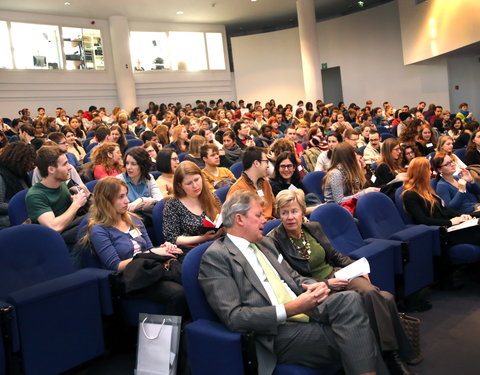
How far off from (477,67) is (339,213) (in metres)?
14.6

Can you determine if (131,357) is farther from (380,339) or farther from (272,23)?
(272,23)

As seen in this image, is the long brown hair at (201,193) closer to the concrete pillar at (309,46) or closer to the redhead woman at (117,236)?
the redhead woman at (117,236)

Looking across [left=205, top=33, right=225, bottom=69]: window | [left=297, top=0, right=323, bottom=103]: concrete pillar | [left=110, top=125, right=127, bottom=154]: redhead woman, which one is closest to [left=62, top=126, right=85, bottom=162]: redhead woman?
[left=110, top=125, right=127, bottom=154]: redhead woman

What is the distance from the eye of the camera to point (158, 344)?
8.21 ft

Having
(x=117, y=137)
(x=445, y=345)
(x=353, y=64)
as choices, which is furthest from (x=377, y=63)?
(x=445, y=345)

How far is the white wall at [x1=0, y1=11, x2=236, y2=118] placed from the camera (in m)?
13.8

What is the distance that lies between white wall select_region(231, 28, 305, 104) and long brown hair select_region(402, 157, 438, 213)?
15.0 m

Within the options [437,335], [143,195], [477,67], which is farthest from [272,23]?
[437,335]

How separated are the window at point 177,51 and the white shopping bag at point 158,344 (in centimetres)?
1479

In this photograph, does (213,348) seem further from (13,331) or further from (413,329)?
(413,329)

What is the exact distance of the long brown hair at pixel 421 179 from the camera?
4.21 m

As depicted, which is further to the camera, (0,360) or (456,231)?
(456,231)

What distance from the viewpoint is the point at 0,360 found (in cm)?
248

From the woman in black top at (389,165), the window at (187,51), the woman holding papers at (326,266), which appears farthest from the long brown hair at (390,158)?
the window at (187,51)
